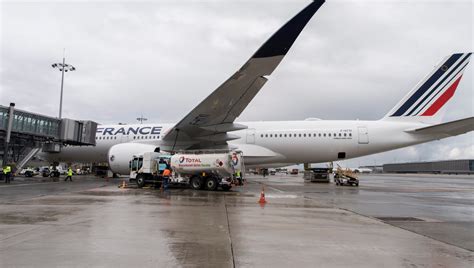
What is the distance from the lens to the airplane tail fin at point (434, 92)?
21078mm

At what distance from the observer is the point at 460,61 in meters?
21.0

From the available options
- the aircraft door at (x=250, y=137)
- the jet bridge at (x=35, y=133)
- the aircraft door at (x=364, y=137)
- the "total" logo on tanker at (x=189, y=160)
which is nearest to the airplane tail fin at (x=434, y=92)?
the aircraft door at (x=364, y=137)

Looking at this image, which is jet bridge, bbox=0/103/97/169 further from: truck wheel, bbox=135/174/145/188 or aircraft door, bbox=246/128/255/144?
aircraft door, bbox=246/128/255/144

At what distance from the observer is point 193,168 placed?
1603 centimetres

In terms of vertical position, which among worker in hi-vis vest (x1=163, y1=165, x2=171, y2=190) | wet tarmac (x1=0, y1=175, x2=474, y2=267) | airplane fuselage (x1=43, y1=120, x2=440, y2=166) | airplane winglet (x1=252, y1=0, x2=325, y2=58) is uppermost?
airplane winglet (x1=252, y1=0, x2=325, y2=58)

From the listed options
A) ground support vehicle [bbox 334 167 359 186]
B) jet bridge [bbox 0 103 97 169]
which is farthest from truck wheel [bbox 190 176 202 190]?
jet bridge [bbox 0 103 97 169]

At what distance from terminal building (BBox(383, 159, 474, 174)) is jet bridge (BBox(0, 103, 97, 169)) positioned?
4429 inches

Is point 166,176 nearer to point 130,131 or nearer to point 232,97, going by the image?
point 232,97

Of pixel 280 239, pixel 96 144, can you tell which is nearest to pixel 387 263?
pixel 280 239

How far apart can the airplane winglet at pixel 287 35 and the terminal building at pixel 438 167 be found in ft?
371

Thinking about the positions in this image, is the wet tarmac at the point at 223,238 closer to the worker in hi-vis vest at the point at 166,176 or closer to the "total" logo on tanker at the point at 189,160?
the worker in hi-vis vest at the point at 166,176

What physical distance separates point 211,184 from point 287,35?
24.2ft

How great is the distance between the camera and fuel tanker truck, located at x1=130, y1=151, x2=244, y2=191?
1567 centimetres

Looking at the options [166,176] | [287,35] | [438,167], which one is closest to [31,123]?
[166,176]
